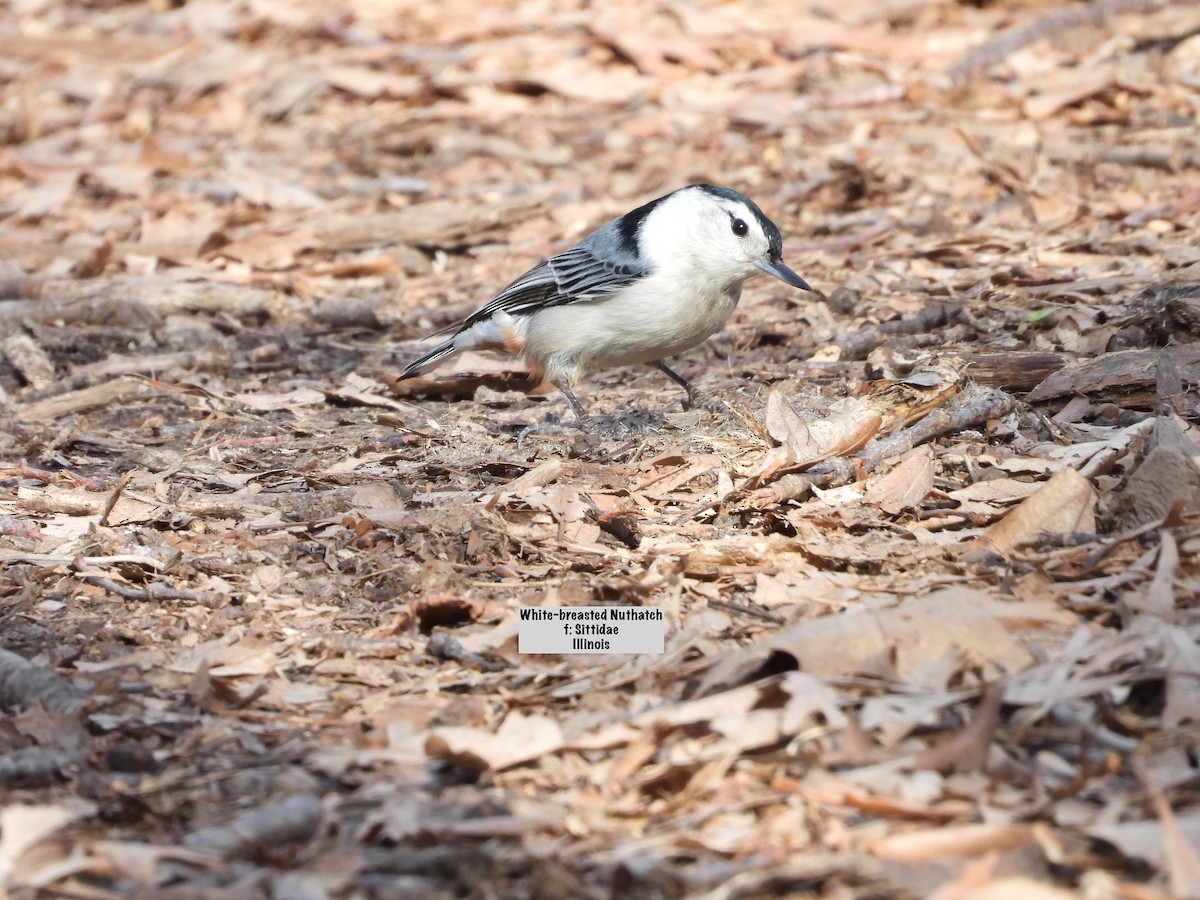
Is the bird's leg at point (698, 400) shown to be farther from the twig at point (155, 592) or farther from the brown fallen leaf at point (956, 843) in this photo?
the brown fallen leaf at point (956, 843)

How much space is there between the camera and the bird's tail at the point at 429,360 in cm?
661

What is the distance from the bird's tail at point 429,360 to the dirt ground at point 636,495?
0.45 feet

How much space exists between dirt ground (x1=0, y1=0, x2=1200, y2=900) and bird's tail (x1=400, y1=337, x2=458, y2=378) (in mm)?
137

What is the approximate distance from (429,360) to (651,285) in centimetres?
123

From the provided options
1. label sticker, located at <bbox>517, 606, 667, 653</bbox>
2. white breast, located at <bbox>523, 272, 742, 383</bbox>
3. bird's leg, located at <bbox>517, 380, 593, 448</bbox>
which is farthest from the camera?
white breast, located at <bbox>523, 272, 742, 383</bbox>

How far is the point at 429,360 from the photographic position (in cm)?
662

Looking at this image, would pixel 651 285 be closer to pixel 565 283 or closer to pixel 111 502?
pixel 565 283

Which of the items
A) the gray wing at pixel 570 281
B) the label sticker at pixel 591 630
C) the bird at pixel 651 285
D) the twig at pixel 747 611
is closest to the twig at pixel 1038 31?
the bird at pixel 651 285

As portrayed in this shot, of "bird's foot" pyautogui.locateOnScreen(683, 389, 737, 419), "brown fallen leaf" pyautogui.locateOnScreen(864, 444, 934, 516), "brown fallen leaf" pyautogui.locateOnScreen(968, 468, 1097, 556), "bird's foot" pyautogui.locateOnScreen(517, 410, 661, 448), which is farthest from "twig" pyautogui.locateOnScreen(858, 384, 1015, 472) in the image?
"bird's foot" pyautogui.locateOnScreen(517, 410, 661, 448)

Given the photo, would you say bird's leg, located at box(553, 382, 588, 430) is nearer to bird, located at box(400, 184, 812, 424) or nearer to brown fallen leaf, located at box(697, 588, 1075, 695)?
bird, located at box(400, 184, 812, 424)

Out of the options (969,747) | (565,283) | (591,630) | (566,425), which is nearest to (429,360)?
(565,283)

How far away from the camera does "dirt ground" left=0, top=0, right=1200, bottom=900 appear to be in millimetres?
2807

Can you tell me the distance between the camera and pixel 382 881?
2.67 m

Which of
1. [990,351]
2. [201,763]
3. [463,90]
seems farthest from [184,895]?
[463,90]
